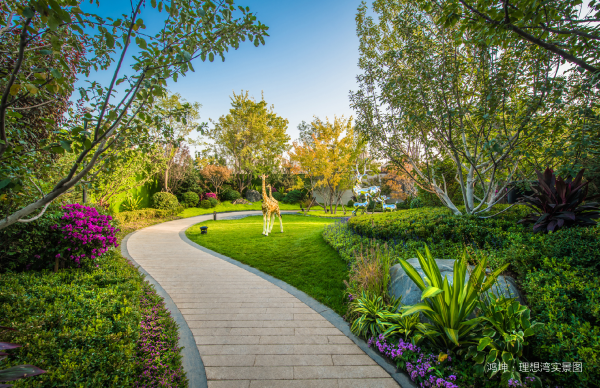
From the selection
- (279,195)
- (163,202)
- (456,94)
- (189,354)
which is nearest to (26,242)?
(189,354)

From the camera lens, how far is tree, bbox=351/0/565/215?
13.0ft

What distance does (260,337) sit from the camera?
9.19ft

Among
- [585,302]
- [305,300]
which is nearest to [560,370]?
[585,302]

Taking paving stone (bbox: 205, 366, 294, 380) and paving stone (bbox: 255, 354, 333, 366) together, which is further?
paving stone (bbox: 255, 354, 333, 366)

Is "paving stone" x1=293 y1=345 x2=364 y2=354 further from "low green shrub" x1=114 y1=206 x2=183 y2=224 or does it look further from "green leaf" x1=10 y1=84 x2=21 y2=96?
"low green shrub" x1=114 y1=206 x2=183 y2=224

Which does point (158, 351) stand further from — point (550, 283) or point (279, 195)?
point (279, 195)

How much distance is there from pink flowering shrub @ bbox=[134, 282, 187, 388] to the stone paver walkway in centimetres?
26

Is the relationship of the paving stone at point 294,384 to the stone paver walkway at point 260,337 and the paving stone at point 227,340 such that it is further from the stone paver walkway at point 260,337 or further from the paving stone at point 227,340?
the paving stone at point 227,340

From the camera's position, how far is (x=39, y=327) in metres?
2.19

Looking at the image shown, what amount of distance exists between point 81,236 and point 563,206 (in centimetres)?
731

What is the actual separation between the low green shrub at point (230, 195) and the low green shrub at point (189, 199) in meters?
3.58

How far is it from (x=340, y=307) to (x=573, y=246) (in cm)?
278

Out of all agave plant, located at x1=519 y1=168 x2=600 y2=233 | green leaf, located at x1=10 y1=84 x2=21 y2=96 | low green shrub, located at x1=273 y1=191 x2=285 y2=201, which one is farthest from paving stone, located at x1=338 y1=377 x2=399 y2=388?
low green shrub, located at x1=273 y1=191 x2=285 y2=201

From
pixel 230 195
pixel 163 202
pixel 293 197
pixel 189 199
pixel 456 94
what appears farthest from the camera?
pixel 293 197
